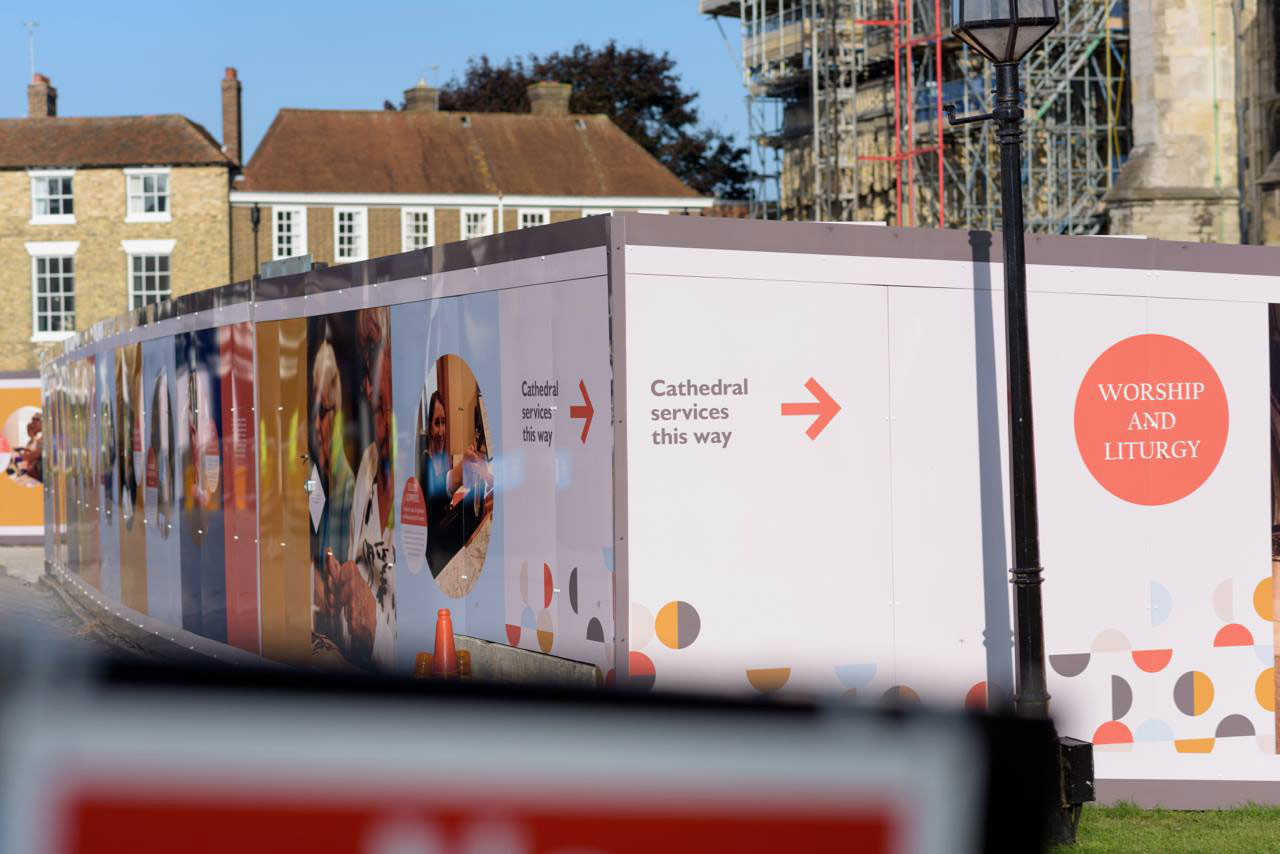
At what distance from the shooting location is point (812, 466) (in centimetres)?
834

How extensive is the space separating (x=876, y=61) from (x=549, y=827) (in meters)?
54.1

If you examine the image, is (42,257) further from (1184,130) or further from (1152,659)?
(1152,659)

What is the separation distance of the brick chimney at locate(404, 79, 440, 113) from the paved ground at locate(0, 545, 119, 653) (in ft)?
123

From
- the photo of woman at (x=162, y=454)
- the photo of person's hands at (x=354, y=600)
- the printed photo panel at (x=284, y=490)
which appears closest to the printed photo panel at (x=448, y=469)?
the photo of person's hands at (x=354, y=600)

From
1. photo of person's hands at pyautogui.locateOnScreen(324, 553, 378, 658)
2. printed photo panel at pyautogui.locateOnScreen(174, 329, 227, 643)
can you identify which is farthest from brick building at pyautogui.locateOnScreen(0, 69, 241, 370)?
photo of person's hands at pyautogui.locateOnScreen(324, 553, 378, 658)

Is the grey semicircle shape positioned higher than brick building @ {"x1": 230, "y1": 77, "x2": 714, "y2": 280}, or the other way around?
brick building @ {"x1": 230, "y1": 77, "x2": 714, "y2": 280}

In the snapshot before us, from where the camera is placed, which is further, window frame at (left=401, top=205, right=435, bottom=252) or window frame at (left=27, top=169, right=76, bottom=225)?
window frame at (left=401, top=205, right=435, bottom=252)

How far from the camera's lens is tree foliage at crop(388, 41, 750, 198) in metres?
72.3

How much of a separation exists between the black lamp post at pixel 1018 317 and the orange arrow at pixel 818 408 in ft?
3.03

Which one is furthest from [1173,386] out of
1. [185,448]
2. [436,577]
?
[185,448]

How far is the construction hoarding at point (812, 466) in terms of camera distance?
26.2ft

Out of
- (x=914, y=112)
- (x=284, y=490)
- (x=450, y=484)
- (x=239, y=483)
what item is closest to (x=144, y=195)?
(x=914, y=112)

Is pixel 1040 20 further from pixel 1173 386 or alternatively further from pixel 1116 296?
pixel 1173 386

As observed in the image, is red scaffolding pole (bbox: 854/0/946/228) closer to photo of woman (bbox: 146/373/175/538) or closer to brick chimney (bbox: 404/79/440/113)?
brick chimney (bbox: 404/79/440/113)
